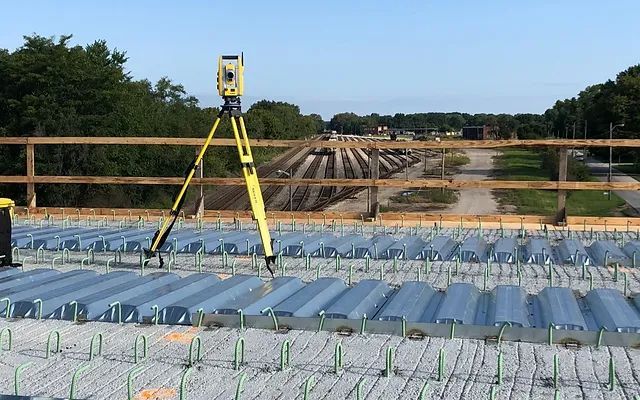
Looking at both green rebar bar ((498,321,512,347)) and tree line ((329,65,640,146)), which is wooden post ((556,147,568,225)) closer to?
green rebar bar ((498,321,512,347))

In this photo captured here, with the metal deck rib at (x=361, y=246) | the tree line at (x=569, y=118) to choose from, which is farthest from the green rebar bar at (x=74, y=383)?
the tree line at (x=569, y=118)

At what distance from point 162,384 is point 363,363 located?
1.17 metres

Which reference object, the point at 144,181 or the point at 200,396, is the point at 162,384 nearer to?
the point at 200,396

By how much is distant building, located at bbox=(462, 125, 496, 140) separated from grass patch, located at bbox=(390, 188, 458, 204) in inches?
1398

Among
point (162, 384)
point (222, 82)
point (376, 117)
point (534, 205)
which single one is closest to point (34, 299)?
point (162, 384)

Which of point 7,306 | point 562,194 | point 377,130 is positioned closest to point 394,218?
point 562,194

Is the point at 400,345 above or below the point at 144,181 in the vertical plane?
below

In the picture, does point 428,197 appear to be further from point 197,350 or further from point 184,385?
point 184,385

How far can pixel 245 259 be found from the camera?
25.9ft

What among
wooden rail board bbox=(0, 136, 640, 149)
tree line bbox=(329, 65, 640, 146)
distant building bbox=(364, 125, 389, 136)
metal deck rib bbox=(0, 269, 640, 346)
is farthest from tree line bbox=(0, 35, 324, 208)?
distant building bbox=(364, 125, 389, 136)

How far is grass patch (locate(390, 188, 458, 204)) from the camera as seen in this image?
38138 millimetres

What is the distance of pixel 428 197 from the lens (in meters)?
39.7

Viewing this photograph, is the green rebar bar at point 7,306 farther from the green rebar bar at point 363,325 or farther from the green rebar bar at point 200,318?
the green rebar bar at point 363,325

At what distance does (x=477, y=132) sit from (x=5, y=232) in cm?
8479
